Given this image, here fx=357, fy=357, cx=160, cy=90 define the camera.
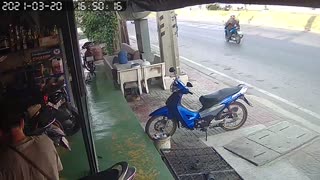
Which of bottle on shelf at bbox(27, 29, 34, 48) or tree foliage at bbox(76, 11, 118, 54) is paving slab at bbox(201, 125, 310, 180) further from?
tree foliage at bbox(76, 11, 118, 54)

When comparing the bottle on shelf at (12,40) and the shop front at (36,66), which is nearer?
the shop front at (36,66)

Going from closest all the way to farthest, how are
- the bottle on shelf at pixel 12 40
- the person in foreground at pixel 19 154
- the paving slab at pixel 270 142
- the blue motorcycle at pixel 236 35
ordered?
1. the person in foreground at pixel 19 154
2. the bottle on shelf at pixel 12 40
3. the paving slab at pixel 270 142
4. the blue motorcycle at pixel 236 35

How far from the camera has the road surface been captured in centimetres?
830

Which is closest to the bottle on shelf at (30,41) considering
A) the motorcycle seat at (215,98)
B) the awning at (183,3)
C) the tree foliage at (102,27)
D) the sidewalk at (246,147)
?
the awning at (183,3)

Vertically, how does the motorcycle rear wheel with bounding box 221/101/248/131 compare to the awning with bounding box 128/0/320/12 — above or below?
below

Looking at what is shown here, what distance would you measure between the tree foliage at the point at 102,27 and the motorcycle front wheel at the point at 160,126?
5708mm

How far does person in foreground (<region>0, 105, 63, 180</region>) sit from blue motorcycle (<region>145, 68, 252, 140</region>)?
331 cm

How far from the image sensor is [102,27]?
11.2m

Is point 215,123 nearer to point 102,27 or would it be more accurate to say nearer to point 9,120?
point 9,120

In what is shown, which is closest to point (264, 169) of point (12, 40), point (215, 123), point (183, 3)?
point (215, 123)

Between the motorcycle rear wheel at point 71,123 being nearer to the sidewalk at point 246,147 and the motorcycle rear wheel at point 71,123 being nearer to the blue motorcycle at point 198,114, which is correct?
the blue motorcycle at point 198,114

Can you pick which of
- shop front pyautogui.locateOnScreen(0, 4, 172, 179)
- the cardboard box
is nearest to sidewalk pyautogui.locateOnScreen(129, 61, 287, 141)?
→ shop front pyautogui.locateOnScreen(0, 4, 172, 179)

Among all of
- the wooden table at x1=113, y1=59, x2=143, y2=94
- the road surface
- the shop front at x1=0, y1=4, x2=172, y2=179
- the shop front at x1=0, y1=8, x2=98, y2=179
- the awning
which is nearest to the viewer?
the awning

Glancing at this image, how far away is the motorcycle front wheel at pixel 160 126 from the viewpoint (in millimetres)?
5845
